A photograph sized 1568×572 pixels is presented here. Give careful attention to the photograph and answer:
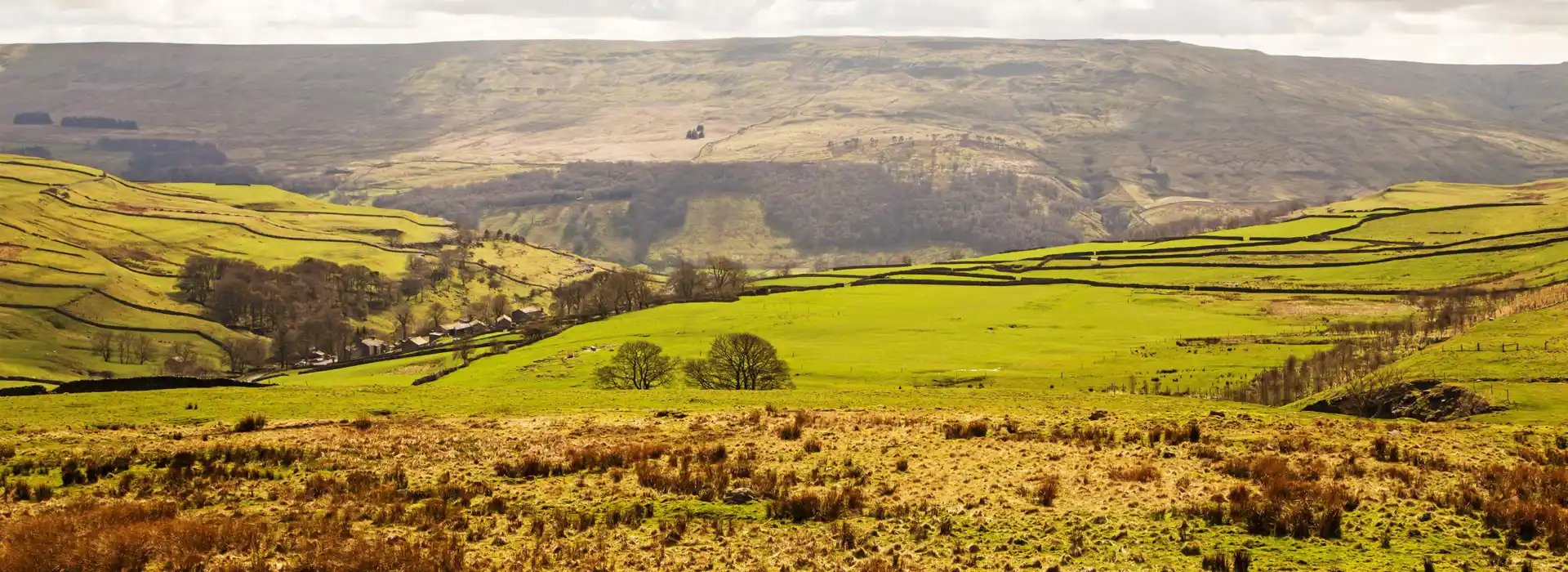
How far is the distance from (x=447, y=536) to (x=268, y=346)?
6169 inches

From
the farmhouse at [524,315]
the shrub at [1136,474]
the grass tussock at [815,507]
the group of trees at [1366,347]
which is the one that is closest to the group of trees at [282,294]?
the farmhouse at [524,315]

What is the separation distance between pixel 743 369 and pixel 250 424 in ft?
110

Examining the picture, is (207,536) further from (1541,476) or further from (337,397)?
(1541,476)

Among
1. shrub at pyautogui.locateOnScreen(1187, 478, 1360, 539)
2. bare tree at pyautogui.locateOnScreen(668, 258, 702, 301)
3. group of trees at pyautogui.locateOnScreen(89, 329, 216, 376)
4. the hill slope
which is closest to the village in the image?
group of trees at pyautogui.locateOnScreen(89, 329, 216, 376)

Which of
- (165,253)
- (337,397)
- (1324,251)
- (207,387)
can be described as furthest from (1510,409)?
(165,253)

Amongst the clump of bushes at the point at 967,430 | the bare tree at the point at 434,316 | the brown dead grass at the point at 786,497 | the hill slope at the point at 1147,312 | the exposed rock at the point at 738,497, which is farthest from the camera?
the bare tree at the point at 434,316

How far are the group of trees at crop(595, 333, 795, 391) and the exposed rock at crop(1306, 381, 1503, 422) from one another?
29.3 metres

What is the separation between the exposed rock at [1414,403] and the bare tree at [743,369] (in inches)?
1180

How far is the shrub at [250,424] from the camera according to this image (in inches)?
1156

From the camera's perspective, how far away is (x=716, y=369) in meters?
63.2

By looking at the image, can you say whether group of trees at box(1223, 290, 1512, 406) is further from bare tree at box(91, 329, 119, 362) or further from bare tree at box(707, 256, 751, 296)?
bare tree at box(91, 329, 119, 362)

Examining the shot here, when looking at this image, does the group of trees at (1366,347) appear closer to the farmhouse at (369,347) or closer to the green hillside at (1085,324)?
the green hillside at (1085,324)

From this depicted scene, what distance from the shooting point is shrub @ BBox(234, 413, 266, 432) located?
29.4m

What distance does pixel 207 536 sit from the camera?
18688mm
